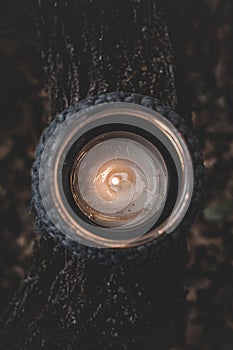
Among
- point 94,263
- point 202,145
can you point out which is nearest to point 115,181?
point 94,263

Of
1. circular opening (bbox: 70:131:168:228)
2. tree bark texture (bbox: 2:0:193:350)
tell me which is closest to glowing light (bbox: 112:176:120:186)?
circular opening (bbox: 70:131:168:228)

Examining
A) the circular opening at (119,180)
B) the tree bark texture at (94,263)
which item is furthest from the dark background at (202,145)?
the circular opening at (119,180)

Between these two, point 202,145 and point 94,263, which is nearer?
point 94,263

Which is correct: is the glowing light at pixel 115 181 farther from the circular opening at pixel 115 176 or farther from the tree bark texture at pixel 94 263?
the tree bark texture at pixel 94 263

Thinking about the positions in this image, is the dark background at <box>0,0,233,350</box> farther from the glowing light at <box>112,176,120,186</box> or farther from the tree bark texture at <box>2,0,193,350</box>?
the glowing light at <box>112,176,120,186</box>

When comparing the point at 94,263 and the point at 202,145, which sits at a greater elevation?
the point at 202,145

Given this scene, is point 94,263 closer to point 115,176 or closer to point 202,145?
point 115,176
